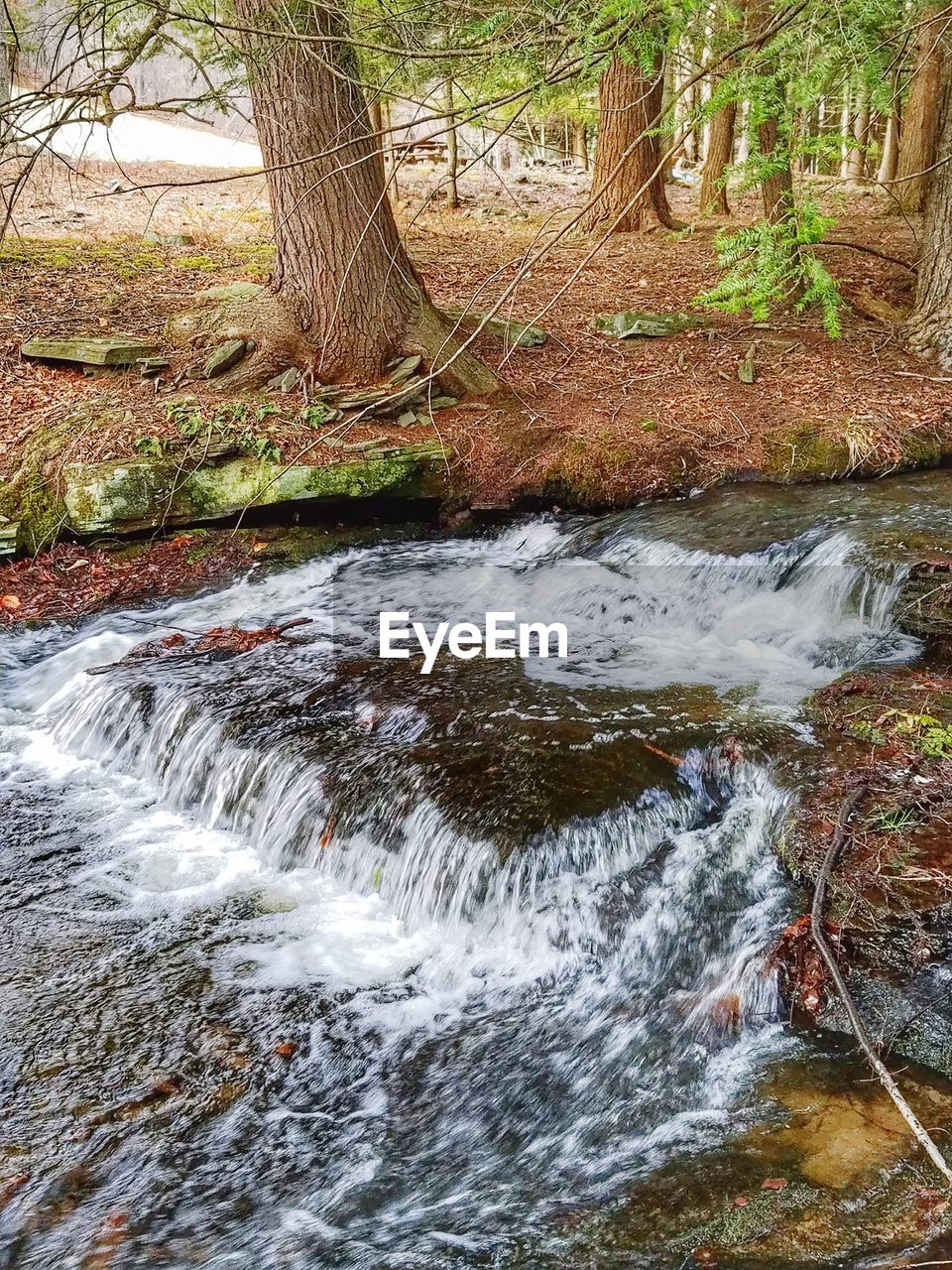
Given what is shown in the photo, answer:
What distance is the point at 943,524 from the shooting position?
6551mm

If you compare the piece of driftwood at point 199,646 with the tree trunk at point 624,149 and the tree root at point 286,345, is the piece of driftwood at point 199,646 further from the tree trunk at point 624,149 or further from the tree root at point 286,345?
the tree trunk at point 624,149

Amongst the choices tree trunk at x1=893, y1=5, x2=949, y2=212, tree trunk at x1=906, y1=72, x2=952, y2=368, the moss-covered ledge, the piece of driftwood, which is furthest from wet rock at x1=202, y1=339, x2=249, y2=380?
tree trunk at x1=893, y1=5, x2=949, y2=212

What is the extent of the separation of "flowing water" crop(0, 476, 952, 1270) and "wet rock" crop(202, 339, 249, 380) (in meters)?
2.59

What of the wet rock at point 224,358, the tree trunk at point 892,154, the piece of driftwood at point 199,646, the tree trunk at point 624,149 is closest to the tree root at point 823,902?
the piece of driftwood at point 199,646

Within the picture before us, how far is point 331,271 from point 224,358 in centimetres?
119

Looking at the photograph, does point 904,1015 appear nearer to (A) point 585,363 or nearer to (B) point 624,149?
(A) point 585,363

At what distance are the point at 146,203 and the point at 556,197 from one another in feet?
25.3

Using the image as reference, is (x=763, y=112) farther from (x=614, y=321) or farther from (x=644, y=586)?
(x=614, y=321)

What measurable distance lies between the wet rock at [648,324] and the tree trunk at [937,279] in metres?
2.12

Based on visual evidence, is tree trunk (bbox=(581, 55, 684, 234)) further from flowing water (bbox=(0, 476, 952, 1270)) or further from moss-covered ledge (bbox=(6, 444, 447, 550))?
flowing water (bbox=(0, 476, 952, 1270))

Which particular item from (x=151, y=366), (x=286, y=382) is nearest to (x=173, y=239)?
(x=151, y=366)

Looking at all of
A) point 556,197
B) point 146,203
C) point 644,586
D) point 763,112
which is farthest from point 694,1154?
point 556,197

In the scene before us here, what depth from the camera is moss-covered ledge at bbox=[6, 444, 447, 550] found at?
7.39m

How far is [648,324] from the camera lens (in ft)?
33.0
